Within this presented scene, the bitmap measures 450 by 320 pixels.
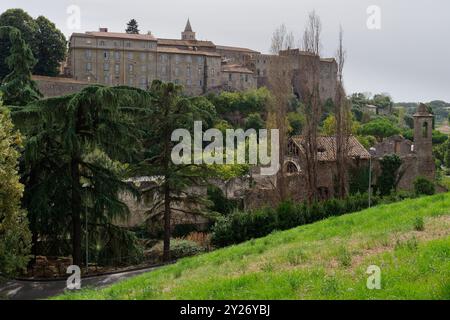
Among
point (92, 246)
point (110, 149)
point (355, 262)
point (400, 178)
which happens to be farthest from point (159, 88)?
point (400, 178)

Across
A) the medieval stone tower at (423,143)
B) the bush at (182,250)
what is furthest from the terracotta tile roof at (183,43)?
the bush at (182,250)

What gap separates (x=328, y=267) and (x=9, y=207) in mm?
8706

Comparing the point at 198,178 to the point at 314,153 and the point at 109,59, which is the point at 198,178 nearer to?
the point at 314,153

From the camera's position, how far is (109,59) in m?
77.6

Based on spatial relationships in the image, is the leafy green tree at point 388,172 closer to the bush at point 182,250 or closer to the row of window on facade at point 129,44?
the bush at point 182,250

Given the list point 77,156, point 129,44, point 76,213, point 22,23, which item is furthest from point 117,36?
point 76,213

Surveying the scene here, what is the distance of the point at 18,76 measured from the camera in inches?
902

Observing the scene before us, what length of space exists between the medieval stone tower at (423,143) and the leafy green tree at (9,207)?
26731mm

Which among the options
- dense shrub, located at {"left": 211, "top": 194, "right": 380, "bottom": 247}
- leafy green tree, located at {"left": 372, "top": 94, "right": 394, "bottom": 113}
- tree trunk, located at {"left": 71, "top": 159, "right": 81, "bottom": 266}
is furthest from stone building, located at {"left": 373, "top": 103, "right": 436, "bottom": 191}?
leafy green tree, located at {"left": 372, "top": 94, "right": 394, "bottom": 113}

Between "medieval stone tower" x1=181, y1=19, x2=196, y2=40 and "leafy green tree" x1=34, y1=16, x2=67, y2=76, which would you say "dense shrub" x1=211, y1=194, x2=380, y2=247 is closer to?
"leafy green tree" x1=34, y1=16, x2=67, y2=76

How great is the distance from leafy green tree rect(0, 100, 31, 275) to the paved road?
1.52 metres

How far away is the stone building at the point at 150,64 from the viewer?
248 ft

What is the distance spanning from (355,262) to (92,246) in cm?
1285

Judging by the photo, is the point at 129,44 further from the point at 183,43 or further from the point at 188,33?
the point at 188,33
